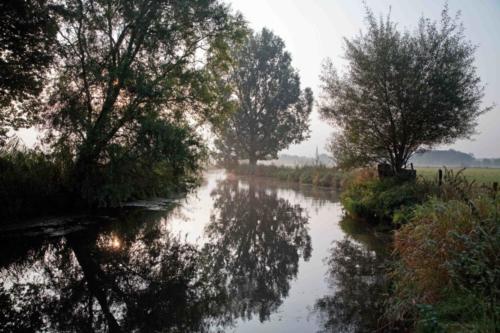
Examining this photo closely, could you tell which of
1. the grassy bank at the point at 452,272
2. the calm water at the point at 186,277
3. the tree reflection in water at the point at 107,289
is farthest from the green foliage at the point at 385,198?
the tree reflection in water at the point at 107,289

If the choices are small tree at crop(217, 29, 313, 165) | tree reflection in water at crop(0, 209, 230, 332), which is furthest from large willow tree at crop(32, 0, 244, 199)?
small tree at crop(217, 29, 313, 165)

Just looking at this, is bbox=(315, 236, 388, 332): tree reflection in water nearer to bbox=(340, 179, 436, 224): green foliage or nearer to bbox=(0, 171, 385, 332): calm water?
bbox=(0, 171, 385, 332): calm water

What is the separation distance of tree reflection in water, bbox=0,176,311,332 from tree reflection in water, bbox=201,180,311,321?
1.0 inches

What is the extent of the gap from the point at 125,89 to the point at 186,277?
9.80 meters

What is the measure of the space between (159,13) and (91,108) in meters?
4.98

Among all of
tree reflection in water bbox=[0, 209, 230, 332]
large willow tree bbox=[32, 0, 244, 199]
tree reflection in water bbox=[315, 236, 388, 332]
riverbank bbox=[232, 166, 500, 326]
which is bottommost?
tree reflection in water bbox=[315, 236, 388, 332]

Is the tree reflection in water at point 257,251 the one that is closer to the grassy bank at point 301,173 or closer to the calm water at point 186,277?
the calm water at point 186,277

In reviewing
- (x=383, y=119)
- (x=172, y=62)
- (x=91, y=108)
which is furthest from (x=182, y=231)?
(x=383, y=119)

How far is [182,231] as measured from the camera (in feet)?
41.3

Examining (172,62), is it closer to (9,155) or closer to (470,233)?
(9,155)

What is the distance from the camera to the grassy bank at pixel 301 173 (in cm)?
3571

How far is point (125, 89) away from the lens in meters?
14.9

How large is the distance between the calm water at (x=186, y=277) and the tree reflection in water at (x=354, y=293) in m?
0.02

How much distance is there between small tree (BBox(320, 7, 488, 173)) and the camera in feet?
53.2
